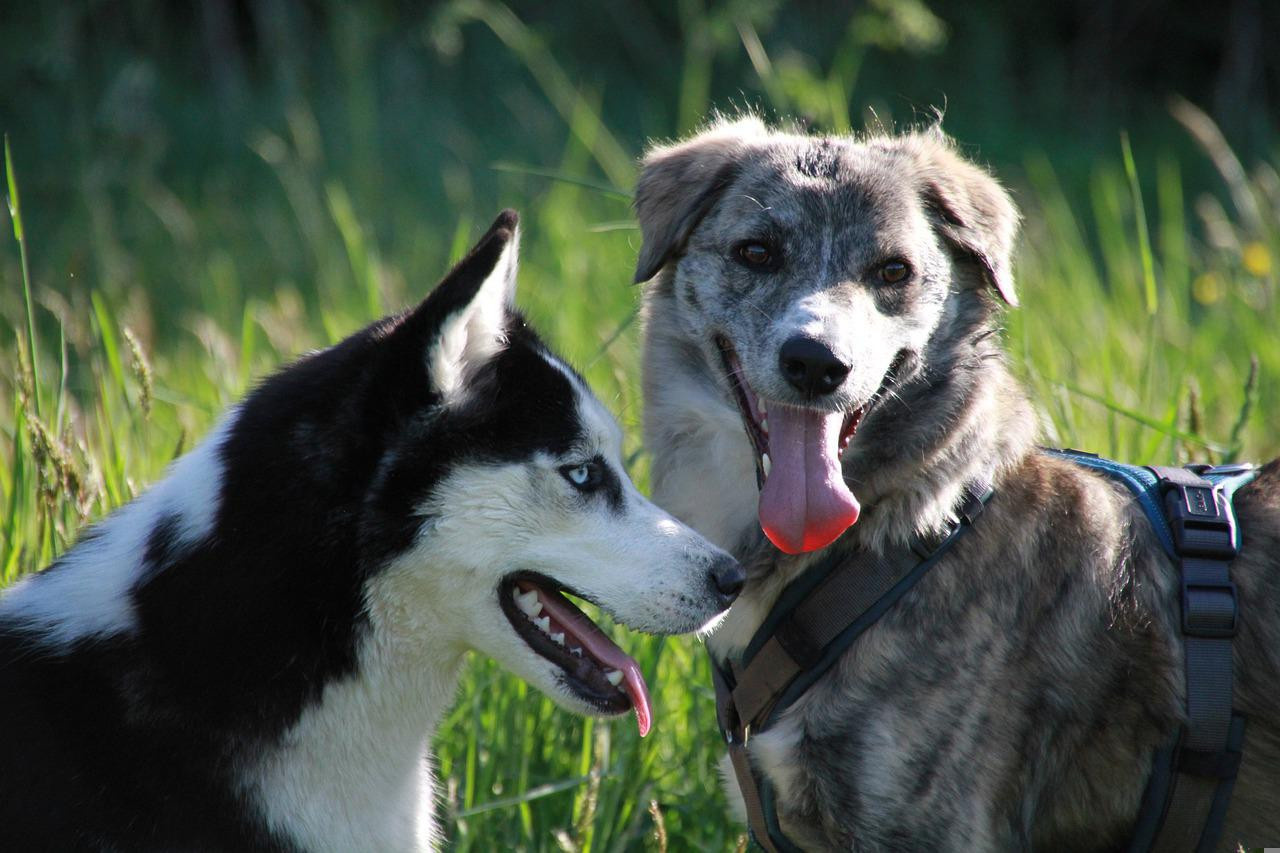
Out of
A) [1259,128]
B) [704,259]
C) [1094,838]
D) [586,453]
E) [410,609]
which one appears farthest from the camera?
[1259,128]

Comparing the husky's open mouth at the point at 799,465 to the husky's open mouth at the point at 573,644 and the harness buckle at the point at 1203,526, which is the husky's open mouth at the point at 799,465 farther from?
the harness buckle at the point at 1203,526

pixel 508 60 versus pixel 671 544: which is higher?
pixel 671 544

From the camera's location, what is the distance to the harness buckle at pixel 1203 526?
2.46 metres

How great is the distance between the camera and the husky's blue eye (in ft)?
7.67

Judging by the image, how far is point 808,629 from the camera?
248 centimetres

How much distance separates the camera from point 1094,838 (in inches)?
99.8

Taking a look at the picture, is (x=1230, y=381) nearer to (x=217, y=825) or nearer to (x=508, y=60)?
(x=217, y=825)

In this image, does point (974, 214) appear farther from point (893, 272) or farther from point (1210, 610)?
point (1210, 610)

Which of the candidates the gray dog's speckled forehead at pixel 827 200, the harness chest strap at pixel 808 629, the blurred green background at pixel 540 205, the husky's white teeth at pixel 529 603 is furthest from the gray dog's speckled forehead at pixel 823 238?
the husky's white teeth at pixel 529 603

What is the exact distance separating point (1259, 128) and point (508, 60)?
5.06m

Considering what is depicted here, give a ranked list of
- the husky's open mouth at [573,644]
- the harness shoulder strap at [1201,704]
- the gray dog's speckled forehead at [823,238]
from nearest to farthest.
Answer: the husky's open mouth at [573,644] < the harness shoulder strap at [1201,704] < the gray dog's speckled forehead at [823,238]

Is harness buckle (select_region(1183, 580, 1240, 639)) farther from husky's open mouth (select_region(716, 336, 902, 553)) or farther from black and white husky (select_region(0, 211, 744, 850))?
black and white husky (select_region(0, 211, 744, 850))

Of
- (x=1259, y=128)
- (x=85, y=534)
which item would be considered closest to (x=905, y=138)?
(x=85, y=534)

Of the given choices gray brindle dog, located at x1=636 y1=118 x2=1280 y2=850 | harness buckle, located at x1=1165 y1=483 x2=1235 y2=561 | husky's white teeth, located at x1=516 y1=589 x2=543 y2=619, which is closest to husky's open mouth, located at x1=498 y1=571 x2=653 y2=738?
husky's white teeth, located at x1=516 y1=589 x2=543 y2=619
